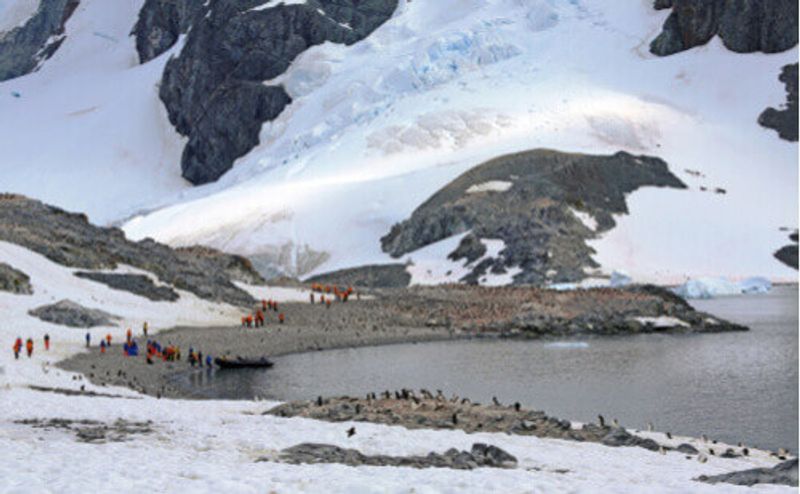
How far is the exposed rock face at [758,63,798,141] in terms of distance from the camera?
145100mm

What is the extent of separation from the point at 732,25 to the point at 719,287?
3445 inches

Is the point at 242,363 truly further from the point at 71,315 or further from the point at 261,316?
the point at 261,316

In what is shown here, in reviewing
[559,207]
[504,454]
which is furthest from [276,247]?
[504,454]

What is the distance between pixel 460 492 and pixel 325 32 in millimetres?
184050

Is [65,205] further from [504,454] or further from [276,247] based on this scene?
[504,454]

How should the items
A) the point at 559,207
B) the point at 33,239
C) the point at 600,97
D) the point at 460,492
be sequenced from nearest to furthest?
the point at 460,492 < the point at 33,239 < the point at 559,207 < the point at 600,97

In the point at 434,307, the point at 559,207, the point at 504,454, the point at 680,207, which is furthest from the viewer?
the point at 680,207

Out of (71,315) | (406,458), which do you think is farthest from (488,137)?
(406,458)

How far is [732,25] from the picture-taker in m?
168

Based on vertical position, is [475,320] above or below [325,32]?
below

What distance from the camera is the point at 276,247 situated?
11694cm

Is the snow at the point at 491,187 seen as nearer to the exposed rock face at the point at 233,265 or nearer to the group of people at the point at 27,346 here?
the exposed rock face at the point at 233,265

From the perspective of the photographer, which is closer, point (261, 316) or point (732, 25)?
point (261, 316)

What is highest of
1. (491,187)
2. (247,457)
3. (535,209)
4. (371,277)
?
(491,187)
